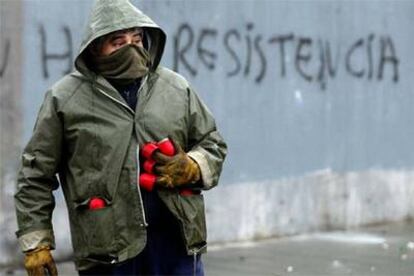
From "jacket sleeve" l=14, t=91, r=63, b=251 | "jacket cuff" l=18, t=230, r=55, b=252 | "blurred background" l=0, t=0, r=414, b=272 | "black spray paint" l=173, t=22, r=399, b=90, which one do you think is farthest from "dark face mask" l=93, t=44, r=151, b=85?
"black spray paint" l=173, t=22, r=399, b=90

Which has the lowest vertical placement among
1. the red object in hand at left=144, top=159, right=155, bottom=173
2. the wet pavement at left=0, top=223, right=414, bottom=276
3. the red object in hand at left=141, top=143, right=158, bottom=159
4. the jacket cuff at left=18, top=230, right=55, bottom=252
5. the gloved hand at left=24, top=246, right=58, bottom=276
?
the wet pavement at left=0, top=223, right=414, bottom=276

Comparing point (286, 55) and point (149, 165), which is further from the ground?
point (286, 55)

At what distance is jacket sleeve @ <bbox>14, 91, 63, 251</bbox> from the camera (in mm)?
3689

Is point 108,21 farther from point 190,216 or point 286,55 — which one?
point 286,55

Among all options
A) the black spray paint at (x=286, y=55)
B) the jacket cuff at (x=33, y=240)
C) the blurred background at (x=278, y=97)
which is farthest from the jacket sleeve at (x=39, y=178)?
the black spray paint at (x=286, y=55)

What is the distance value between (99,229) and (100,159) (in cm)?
26

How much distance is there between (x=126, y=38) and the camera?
12.5 feet

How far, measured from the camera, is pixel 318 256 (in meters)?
8.03

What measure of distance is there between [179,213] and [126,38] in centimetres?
71

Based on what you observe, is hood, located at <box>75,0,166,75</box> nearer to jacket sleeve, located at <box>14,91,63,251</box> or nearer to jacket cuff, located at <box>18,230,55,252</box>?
jacket sleeve, located at <box>14,91,63,251</box>

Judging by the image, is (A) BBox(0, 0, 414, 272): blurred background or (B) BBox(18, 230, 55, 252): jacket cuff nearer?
(B) BBox(18, 230, 55, 252): jacket cuff

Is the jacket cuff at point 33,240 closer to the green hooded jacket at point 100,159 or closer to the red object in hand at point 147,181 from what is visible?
the green hooded jacket at point 100,159

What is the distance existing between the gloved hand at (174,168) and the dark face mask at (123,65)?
0.94ft

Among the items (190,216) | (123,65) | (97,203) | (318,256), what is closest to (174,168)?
(190,216)
